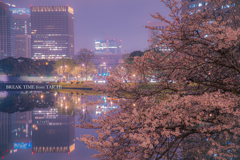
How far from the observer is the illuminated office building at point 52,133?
45.4 ft

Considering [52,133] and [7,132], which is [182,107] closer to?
[52,133]

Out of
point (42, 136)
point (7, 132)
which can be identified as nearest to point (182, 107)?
point (42, 136)

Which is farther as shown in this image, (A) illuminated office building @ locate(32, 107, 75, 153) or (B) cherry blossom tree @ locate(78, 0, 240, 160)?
(A) illuminated office building @ locate(32, 107, 75, 153)

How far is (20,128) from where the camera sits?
60.8 feet

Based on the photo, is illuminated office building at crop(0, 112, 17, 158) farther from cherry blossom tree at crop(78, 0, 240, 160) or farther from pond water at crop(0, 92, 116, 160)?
cherry blossom tree at crop(78, 0, 240, 160)

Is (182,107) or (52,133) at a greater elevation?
(182,107)

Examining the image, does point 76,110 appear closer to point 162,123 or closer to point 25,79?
point 162,123

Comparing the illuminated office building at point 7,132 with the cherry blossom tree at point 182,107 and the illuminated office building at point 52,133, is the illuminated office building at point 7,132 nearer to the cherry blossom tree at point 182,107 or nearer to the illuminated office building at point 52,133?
the illuminated office building at point 52,133

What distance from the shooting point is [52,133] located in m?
16.9

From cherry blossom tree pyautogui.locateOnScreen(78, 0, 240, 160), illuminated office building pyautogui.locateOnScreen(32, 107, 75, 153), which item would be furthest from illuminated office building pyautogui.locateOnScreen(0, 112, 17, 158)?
cherry blossom tree pyautogui.locateOnScreen(78, 0, 240, 160)

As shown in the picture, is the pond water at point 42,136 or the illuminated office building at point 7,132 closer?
the pond water at point 42,136

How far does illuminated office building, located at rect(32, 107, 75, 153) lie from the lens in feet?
45.4

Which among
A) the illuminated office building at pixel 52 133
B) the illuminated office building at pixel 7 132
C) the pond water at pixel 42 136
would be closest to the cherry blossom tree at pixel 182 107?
the pond water at pixel 42 136

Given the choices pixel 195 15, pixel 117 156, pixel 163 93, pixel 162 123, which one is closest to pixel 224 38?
pixel 195 15
